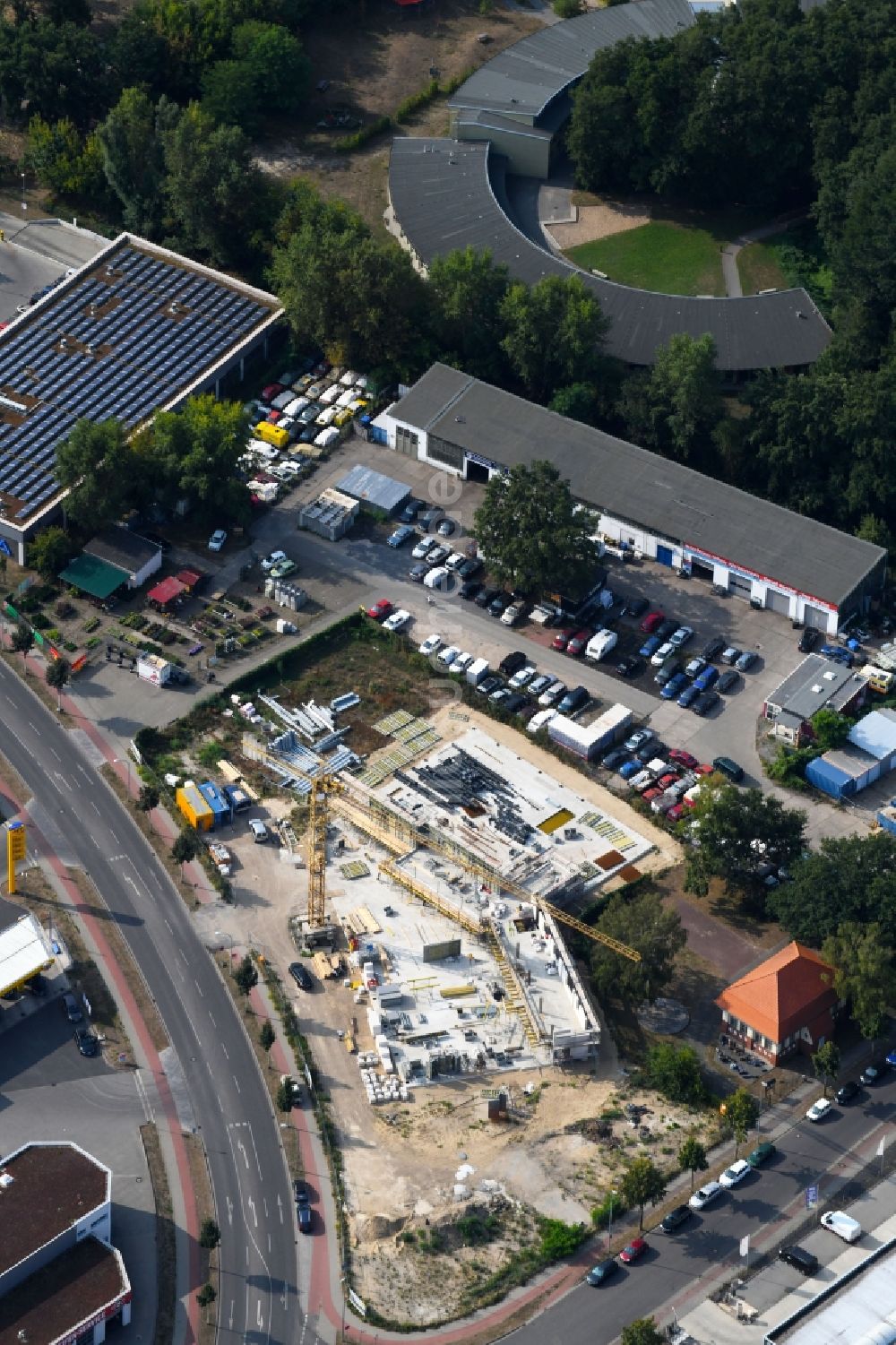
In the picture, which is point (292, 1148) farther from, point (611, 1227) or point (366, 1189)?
point (611, 1227)

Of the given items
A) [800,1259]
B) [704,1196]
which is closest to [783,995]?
[704,1196]

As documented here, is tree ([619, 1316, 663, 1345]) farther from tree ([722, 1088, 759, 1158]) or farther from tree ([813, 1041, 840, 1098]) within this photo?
tree ([813, 1041, 840, 1098])

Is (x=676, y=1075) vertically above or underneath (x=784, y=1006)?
underneath

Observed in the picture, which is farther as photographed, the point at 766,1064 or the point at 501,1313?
the point at 766,1064

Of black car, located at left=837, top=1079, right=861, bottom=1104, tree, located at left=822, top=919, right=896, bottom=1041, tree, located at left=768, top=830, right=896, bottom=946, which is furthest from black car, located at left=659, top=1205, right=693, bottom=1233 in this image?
tree, located at left=768, top=830, right=896, bottom=946

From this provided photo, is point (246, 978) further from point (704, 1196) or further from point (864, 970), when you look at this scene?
point (864, 970)

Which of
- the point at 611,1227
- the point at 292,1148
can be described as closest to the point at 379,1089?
the point at 292,1148
